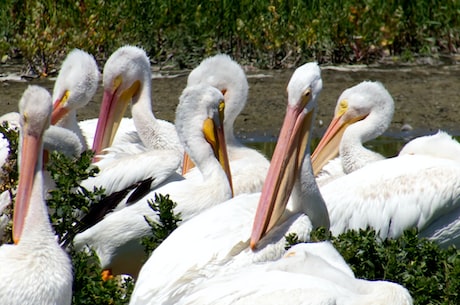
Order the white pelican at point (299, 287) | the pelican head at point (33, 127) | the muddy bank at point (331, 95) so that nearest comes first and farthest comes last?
the white pelican at point (299, 287) < the pelican head at point (33, 127) < the muddy bank at point (331, 95)

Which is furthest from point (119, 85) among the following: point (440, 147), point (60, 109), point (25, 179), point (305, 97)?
point (25, 179)

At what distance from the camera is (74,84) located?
708cm

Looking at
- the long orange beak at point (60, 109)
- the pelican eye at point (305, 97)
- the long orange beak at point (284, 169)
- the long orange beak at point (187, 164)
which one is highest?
the pelican eye at point (305, 97)

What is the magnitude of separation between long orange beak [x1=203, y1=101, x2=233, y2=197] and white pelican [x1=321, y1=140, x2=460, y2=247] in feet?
1.83

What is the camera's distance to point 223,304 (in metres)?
3.55

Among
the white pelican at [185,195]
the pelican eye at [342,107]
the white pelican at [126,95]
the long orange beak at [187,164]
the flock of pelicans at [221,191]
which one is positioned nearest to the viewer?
the flock of pelicans at [221,191]

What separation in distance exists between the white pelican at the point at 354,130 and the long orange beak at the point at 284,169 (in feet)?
5.07

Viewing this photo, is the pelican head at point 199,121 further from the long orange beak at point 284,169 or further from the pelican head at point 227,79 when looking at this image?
the pelican head at point 227,79

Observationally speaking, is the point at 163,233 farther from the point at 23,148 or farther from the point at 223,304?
the point at 223,304

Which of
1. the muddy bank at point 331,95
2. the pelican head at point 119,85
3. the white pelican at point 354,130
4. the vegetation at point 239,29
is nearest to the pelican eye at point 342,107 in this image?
the white pelican at point 354,130

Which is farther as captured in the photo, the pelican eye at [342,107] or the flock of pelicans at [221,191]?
the pelican eye at [342,107]

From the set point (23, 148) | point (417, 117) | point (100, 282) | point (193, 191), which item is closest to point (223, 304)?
point (100, 282)

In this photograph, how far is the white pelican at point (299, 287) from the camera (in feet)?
11.4

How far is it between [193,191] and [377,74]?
227 inches
